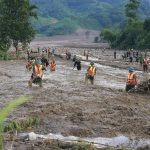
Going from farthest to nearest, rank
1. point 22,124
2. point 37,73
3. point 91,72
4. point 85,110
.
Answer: point 91,72 < point 37,73 < point 85,110 < point 22,124

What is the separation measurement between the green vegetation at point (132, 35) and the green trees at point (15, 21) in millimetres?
40894

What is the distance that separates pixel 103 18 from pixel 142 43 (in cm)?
10782

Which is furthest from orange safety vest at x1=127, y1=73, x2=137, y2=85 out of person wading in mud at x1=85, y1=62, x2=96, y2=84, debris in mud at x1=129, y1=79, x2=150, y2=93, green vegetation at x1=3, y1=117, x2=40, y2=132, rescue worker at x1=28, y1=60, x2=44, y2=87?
green vegetation at x1=3, y1=117, x2=40, y2=132

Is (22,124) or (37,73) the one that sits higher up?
(37,73)

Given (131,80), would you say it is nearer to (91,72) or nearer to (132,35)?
(91,72)

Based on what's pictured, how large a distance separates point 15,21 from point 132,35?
50.5 m

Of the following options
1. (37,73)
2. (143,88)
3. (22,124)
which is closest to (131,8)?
(37,73)

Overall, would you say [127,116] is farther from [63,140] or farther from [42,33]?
[42,33]

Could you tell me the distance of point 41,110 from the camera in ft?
51.3

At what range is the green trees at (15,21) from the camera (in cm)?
5191

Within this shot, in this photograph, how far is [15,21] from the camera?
5203 centimetres

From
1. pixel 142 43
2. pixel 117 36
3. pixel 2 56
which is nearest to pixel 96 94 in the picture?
pixel 2 56

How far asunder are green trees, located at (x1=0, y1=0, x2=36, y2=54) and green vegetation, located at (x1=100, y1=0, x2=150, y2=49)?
40.9 metres

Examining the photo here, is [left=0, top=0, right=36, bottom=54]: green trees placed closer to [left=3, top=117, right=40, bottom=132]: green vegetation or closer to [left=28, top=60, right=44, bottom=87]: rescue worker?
A: [left=28, top=60, right=44, bottom=87]: rescue worker
